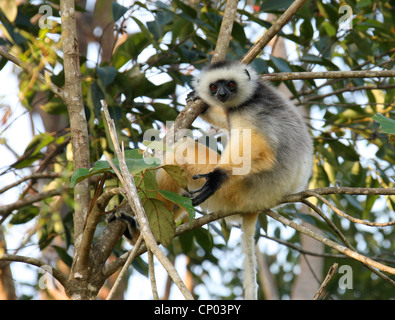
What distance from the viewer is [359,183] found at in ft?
16.0

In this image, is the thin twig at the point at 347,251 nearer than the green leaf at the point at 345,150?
Yes

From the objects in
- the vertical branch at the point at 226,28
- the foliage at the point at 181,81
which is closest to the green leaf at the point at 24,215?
the foliage at the point at 181,81

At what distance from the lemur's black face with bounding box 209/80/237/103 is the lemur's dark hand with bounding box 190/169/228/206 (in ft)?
2.71

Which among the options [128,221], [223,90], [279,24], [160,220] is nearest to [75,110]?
[128,221]

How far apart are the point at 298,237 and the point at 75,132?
265 inches

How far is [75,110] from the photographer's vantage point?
3.21 metres

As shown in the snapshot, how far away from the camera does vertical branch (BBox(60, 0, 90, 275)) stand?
120 inches

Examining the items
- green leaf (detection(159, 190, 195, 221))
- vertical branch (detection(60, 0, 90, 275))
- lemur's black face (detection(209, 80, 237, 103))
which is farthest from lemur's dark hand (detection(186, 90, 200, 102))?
green leaf (detection(159, 190, 195, 221))

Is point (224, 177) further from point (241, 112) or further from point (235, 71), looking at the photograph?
point (235, 71)

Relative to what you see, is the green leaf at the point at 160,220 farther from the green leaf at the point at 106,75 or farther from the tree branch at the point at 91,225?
the green leaf at the point at 106,75

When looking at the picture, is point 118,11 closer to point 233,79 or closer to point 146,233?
point 233,79

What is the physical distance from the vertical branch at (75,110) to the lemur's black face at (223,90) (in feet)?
3.85

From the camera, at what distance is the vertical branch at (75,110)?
306 cm

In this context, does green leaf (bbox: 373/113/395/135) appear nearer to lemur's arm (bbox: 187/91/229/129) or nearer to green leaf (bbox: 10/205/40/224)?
lemur's arm (bbox: 187/91/229/129)
